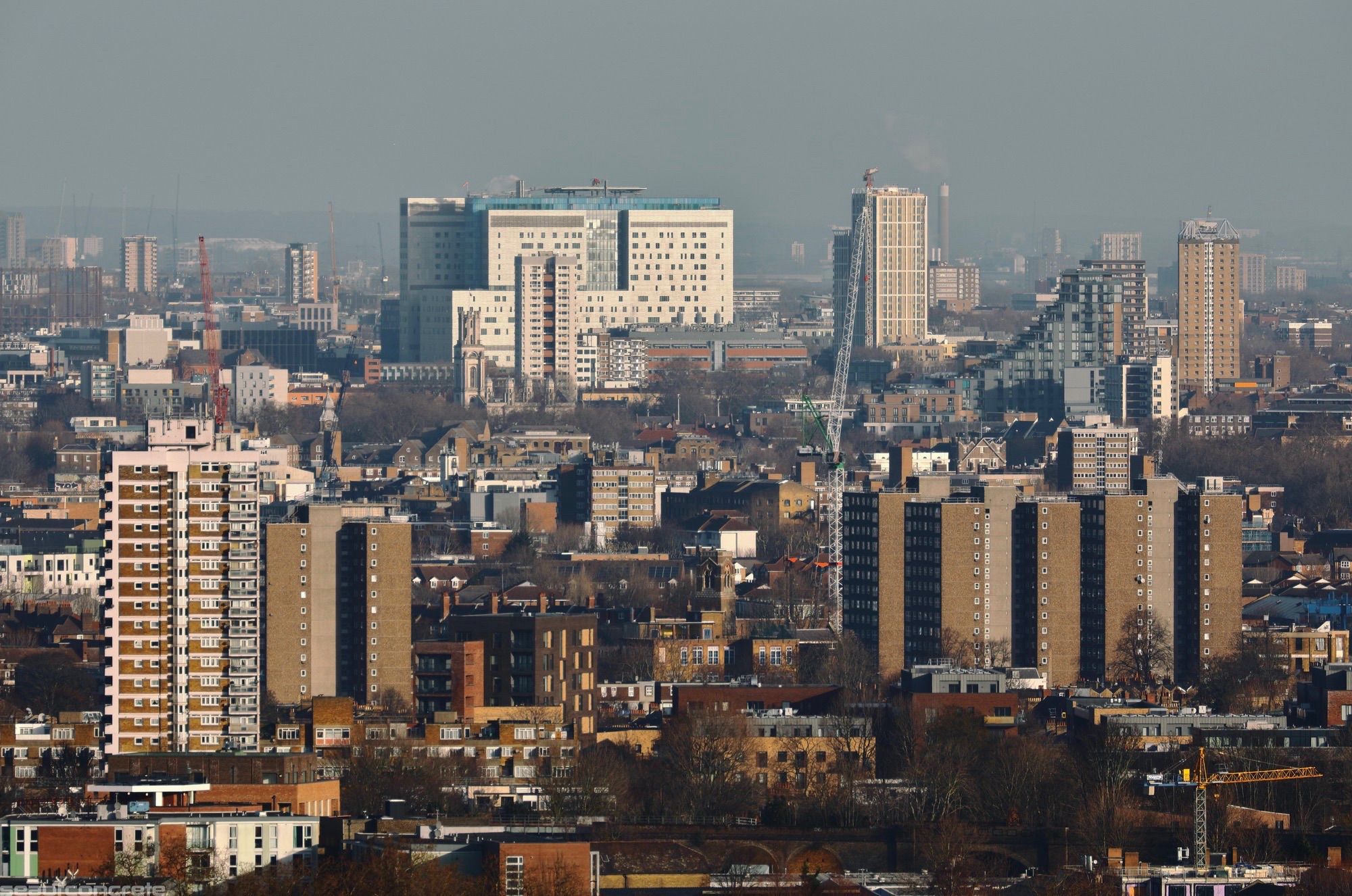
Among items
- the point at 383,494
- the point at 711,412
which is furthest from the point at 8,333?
the point at 383,494

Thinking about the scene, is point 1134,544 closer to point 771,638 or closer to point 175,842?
point 771,638

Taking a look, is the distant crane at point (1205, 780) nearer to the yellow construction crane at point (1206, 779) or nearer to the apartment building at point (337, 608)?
the yellow construction crane at point (1206, 779)

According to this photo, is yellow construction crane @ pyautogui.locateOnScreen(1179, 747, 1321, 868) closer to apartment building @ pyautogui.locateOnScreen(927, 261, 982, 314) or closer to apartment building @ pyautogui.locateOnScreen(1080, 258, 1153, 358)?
apartment building @ pyautogui.locateOnScreen(1080, 258, 1153, 358)

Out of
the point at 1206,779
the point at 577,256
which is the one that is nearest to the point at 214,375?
the point at 577,256

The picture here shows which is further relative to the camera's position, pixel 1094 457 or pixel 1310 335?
pixel 1310 335

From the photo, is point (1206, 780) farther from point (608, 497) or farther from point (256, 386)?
point (256, 386)

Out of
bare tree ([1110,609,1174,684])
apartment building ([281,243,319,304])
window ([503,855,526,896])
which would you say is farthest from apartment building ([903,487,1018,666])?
apartment building ([281,243,319,304])
